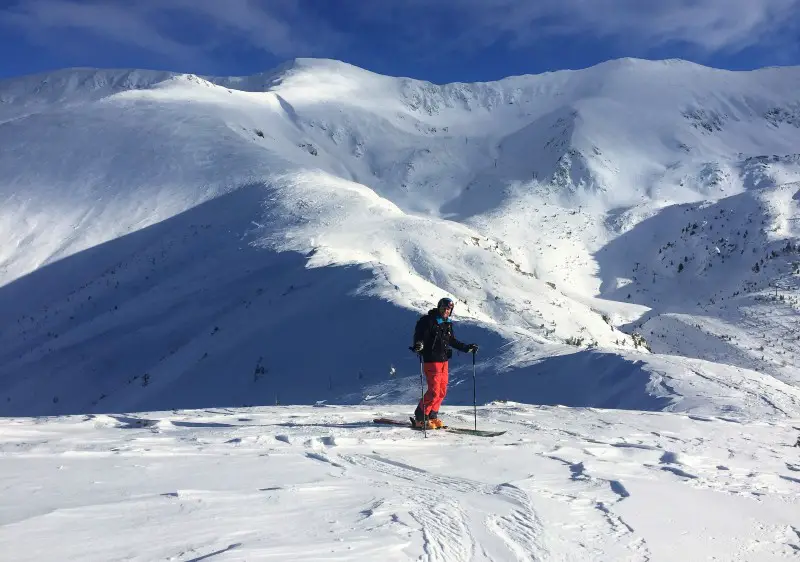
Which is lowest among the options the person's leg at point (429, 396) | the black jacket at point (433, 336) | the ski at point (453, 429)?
the ski at point (453, 429)

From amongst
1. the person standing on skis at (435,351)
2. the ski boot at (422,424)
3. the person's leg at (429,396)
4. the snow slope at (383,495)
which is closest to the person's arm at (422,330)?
the person standing on skis at (435,351)

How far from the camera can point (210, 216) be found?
114ft

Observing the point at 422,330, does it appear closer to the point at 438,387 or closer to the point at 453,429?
the point at 438,387

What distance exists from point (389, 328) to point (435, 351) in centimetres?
919

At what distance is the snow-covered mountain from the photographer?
57.6ft

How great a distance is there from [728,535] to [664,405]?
8815mm

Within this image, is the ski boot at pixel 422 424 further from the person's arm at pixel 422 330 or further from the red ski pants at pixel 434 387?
the person's arm at pixel 422 330

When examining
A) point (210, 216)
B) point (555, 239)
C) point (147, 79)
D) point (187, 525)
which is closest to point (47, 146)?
point (210, 216)

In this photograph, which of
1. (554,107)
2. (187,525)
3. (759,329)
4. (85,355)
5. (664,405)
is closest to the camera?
(187,525)

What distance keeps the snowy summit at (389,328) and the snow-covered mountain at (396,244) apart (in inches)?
6.4

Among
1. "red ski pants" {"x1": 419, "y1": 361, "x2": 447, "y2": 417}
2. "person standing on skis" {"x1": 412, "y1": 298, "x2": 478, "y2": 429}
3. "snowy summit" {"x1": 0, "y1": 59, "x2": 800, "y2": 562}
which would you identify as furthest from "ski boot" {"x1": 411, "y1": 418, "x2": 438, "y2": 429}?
"snowy summit" {"x1": 0, "y1": 59, "x2": 800, "y2": 562}

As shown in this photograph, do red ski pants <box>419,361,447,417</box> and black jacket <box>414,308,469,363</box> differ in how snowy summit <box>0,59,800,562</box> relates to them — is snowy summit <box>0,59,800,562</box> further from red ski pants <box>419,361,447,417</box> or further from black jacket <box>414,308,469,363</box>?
black jacket <box>414,308,469,363</box>

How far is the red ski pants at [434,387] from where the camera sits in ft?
29.8

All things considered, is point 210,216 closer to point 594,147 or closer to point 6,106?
point 594,147
